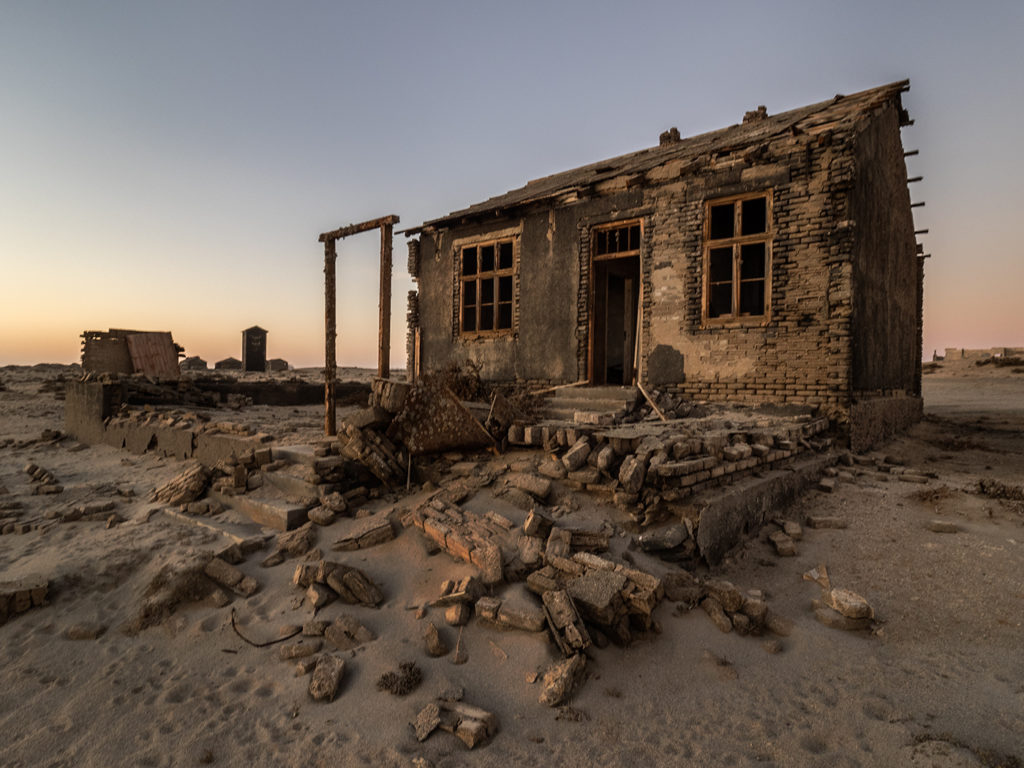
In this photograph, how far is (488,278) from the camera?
11430 mm

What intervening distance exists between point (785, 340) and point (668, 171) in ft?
11.7

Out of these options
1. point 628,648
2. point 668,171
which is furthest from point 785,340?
point 628,648

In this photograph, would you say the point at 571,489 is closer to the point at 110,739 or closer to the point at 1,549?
the point at 110,739

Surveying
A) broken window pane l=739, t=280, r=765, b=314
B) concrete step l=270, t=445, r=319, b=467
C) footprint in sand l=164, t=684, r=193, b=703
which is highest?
broken window pane l=739, t=280, r=765, b=314

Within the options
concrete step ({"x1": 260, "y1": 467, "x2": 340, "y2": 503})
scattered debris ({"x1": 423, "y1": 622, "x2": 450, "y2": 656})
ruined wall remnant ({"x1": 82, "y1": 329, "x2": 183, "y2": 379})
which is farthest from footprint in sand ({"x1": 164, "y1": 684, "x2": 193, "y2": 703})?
ruined wall remnant ({"x1": 82, "y1": 329, "x2": 183, "y2": 379})

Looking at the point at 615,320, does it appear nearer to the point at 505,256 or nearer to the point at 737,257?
the point at 505,256

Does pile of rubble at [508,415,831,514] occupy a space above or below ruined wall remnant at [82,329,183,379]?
below

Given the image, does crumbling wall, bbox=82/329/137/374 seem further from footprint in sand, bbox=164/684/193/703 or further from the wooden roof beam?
footprint in sand, bbox=164/684/193/703

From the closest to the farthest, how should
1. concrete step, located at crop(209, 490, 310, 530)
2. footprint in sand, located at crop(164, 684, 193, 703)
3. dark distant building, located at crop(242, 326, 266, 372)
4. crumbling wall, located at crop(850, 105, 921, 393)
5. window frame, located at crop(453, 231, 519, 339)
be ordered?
footprint in sand, located at crop(164, 684, 193, 703) < concrete step, located at crop(209, 490, 310, 530) < crumbling wall, located at crop(850, 105, 921, 393) < window frame, located at crop(453, 231, 519, 339) < dark distant building, located at crop(242, 326, 266, 372)

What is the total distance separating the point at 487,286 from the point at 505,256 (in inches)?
32.0

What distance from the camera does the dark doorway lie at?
10219mm

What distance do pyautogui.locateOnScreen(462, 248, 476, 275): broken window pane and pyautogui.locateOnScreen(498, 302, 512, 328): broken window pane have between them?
130 centimetres

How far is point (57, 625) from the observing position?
363cm

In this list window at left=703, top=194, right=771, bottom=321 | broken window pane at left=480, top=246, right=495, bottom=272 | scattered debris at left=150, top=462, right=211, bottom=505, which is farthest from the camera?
broken window pane at left=480, top=246, right=495, bottom=272
